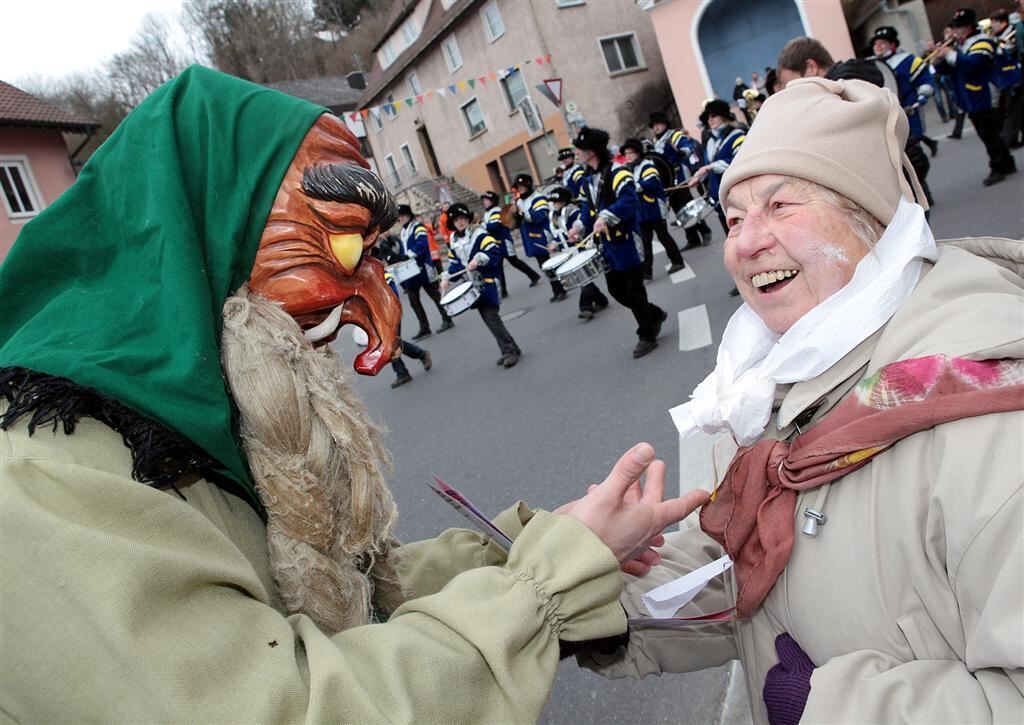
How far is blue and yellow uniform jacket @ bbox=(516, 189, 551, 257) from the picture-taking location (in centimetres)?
1304

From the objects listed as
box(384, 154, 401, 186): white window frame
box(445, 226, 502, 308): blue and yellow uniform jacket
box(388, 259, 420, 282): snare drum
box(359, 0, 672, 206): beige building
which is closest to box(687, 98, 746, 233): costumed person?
box(445, 226, 502, 308): blue and yellow uniform jacket

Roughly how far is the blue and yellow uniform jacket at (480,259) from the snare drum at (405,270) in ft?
1.75

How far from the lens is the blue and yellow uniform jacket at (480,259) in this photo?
335 inches

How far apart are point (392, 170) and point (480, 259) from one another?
33786 mm

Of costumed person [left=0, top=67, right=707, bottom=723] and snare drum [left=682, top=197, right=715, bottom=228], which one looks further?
snare drum [left=682, top=197, right=715, bottom=228]

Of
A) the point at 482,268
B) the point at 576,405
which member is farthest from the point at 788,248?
the point at 482,268

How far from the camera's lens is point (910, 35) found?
24141 mm

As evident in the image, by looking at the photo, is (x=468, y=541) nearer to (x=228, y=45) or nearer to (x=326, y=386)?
(x=326, y=386)

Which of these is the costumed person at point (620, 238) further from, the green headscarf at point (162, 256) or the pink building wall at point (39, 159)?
the pink building wall at point (39, 159)

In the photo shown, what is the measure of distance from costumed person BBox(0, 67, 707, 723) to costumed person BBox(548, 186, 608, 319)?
21.5 feet

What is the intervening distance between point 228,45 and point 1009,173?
51156mm

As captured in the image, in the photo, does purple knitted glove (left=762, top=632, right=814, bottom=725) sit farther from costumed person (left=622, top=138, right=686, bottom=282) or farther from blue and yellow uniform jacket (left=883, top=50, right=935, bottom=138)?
blue and yellow uniform jacket (left=883, top=50, right=935, bottom=138)

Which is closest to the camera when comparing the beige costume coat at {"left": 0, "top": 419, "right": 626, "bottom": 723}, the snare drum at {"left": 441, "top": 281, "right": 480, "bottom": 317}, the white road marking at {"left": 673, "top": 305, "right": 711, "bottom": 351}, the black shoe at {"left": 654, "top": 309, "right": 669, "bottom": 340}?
the beige costume coat at {"left": 0, "top": 419, "right": 626, "bottom": 723}

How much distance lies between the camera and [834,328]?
146 centimetres
